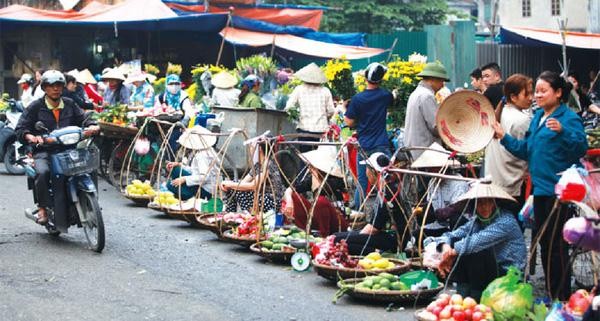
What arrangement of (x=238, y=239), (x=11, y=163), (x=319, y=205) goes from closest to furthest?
1. (x=319, y=205)
2. (x=238, y=239)
3. (x=11, y=163)

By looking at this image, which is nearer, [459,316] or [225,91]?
[459,316]

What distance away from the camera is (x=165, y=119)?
15.0m

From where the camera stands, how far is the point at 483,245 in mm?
7730

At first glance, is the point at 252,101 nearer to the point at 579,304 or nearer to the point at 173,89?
the point at 173,89

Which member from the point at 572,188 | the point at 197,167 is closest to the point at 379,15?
the point at 197,167

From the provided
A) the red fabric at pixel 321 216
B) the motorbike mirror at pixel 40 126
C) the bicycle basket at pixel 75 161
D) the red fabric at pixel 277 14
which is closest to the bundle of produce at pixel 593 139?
the red fabric at pixel 321 216

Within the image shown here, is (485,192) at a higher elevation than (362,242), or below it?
higher

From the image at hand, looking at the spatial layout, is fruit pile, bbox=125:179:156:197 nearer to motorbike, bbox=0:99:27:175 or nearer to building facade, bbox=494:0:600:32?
motorbike, bbox=0:99:27:175

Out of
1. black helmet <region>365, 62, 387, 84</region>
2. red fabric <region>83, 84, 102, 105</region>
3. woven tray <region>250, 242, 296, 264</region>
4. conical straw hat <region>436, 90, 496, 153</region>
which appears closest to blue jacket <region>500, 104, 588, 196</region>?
conical straw hat <region>436, 90, 496, 153</region>

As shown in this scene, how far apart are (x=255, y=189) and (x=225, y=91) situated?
6.08 m

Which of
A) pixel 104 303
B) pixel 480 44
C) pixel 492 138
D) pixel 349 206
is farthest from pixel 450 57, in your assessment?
pixel 104 303

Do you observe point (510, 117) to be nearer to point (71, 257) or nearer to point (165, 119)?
point (71, 257)

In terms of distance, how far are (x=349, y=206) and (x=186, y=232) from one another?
1.82m

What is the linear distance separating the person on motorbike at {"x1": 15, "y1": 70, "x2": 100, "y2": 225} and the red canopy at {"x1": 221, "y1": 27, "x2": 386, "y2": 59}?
13787mm
